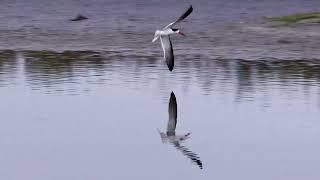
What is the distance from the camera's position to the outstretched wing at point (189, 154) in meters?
13.8

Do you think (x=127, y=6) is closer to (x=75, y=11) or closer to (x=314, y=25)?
(x=75, y=11)

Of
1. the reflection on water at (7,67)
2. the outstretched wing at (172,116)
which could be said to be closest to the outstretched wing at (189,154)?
the outstretched wing at (172,116)

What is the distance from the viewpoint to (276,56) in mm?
25312

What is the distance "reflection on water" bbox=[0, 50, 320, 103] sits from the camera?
20312 millimetres

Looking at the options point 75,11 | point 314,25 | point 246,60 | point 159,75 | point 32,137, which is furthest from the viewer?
point 75,11

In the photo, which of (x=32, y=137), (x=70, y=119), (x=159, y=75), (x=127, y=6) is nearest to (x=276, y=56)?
(x=159, y=75)

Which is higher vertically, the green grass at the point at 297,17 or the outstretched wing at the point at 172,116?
the outstretched wing at the point at 172,116

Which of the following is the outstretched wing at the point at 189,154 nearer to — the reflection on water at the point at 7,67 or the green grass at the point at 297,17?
the reflection on water at the point at 7,67

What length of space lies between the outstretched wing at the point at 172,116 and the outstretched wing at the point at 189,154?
96 cm

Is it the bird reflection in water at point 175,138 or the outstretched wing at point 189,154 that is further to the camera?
the bird reflection in water at point 175,138

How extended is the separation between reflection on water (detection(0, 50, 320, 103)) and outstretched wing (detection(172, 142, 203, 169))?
3.96m

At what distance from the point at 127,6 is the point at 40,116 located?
820 inches

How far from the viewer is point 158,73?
886 inches

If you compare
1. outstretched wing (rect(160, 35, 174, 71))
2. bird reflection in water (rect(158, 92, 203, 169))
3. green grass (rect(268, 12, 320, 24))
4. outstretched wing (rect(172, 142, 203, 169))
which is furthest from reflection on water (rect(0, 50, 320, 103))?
green grass (rect(268, 12, 320, 24))
